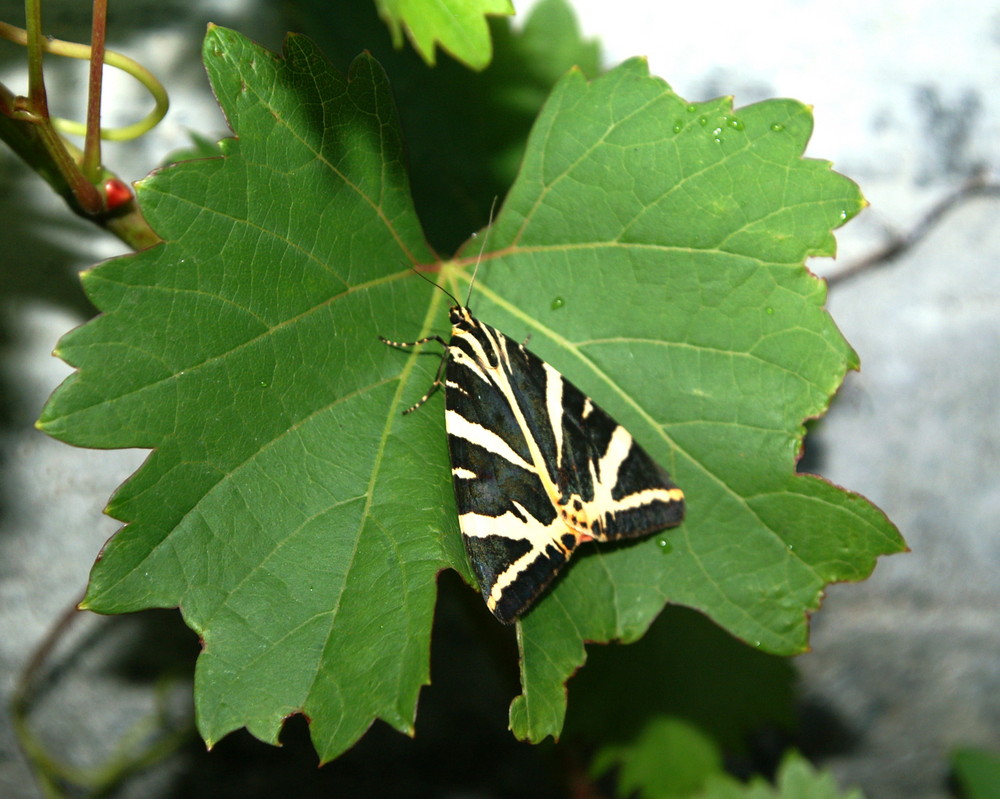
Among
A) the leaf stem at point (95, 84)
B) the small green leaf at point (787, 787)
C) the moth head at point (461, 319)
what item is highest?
the leaf stem at point (95, 84)

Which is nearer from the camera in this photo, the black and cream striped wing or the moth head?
the black and cream striped wing

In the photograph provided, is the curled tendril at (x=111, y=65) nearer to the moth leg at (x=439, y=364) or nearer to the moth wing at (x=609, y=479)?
the moth leg at (x=439, y=364)

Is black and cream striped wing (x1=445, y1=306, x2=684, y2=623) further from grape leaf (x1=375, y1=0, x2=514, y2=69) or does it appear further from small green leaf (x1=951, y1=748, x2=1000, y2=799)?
small green leaf (x1=951, y1=748, x2=1000, y2=799)

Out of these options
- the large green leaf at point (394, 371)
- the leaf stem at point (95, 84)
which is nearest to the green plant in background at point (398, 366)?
the large green leaf at point (394, 371)

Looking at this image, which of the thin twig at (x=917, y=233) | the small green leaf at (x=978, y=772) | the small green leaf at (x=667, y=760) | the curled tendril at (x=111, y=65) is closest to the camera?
the curled tendril at (x=111, y=65)

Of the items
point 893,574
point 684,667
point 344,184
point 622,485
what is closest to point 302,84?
point 344,184

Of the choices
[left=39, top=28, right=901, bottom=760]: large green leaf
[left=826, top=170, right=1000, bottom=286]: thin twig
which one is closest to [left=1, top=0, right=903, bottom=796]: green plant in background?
[left=39, top=28, right=901, bottom=760]: large green leaf

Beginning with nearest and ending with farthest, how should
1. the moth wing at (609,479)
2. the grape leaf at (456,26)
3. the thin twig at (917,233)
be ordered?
the grape leaf at (456,26)
the moth wing at (609,479)
the thin twig at (917,233)
